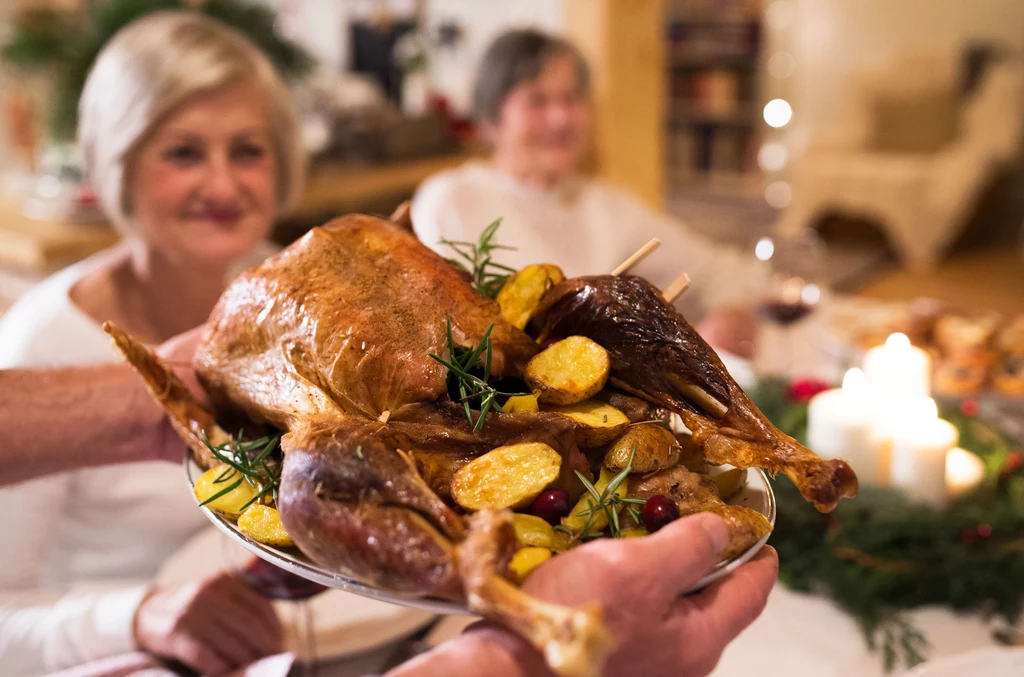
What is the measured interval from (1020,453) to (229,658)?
99 cm

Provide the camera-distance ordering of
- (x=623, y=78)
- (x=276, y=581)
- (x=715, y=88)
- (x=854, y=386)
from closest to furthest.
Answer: (x=276, y=581)
(x=854, y=386)
(x=623, y=78)
(x=715, y=88)

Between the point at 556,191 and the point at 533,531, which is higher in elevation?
the point at 533,531

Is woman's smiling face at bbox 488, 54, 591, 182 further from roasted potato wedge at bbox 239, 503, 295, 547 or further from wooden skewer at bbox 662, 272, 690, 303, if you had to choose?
roasted potato wedge at bbox 239, 503, 295, 547

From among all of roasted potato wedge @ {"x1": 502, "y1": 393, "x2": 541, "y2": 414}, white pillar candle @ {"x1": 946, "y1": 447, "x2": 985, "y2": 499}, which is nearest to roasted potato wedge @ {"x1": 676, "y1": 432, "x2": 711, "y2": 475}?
roasted potato wedge @ {"x1": 502, "y1": 393, "x2": 541, "y2": 414}

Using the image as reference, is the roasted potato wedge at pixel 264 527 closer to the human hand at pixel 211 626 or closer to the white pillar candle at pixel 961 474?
the human hand at pixel 211 626

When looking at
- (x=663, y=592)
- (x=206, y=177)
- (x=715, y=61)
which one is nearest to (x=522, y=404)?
(x=663, y=592)

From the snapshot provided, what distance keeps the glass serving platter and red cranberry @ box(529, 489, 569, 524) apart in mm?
80

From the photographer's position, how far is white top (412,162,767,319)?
6.58ft

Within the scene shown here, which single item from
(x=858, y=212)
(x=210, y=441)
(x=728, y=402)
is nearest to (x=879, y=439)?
(x=728, y=402)

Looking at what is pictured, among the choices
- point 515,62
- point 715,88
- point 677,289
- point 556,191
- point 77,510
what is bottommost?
point 77,510

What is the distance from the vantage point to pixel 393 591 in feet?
1.55

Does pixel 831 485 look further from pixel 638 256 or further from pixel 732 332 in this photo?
pixel 732 332

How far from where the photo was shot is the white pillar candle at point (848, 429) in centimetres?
102

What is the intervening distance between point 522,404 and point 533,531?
10 cm
